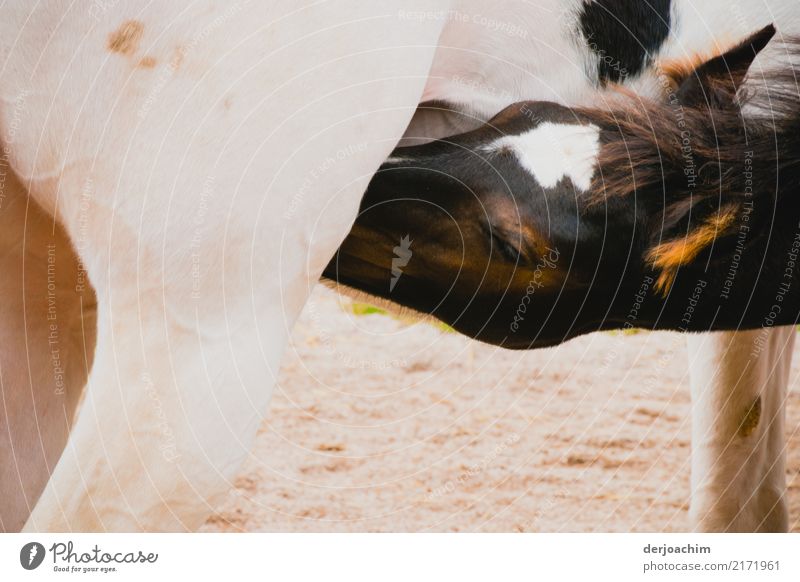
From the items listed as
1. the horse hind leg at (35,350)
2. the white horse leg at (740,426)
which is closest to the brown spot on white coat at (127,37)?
the horse hind leg at (35,350)

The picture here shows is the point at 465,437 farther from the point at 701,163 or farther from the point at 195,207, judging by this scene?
the point at 195,207

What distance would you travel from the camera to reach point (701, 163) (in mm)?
934

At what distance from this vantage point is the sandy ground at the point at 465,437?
4.84ft

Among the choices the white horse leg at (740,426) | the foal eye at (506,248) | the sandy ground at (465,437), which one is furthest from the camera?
the sandy ground at (465,437)

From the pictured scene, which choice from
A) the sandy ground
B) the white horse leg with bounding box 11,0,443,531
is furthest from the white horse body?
the sandy ground

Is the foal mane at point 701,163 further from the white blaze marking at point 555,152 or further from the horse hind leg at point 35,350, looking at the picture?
the horse hind leg at point 35,350

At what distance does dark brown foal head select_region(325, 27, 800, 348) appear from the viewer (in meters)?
0.91

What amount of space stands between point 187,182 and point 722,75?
59 cm

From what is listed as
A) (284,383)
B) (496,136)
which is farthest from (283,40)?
(284,383)

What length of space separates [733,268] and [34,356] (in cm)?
A: 79

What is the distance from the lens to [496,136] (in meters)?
0.92

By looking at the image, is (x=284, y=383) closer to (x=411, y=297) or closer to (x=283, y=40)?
(x=411, y=297)

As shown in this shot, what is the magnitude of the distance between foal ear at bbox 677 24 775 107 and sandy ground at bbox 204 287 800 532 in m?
0.77

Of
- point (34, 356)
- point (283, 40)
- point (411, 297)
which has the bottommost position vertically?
point (34, 356)
